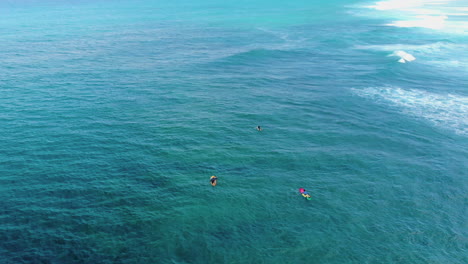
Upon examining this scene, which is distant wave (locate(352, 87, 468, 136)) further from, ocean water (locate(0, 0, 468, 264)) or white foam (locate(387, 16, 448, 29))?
white foam (locate(387, 16, 448, 29))

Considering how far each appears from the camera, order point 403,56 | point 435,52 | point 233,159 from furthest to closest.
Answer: point 435,52, point 403,56, point 233,159

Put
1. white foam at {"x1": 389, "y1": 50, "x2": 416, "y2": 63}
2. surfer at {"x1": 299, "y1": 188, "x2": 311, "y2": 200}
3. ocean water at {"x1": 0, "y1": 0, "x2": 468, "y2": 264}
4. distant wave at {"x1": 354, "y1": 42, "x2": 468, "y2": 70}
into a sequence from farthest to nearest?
white foam at {"x1": 389, "y1": 50, "x2": 416, "y2": 63}
distant wave at {"x1": 354, "y1": 42, "x2": 468, "y2": 70}
surfer at {"x1": 299, "y1": 188, "x2": 311, "y2": 200}
ocean water at {"x1": 0, "y1": 0, "x2": 468, "y2": 264}

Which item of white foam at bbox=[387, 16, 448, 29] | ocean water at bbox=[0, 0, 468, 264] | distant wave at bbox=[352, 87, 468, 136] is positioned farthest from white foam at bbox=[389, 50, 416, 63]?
white foam at bbox=[387, 16, 448, 29]

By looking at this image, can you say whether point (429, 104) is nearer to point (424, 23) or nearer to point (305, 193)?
point (305, 193)

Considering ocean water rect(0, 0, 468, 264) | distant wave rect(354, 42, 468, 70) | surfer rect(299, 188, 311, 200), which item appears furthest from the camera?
distant wave rect(354, 42, 468, 70)

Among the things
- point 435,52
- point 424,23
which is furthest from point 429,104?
point 424,23

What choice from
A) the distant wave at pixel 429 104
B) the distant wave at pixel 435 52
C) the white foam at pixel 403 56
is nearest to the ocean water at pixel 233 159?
the distant wave at pixel 429 104

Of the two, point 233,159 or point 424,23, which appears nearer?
point 233,159
